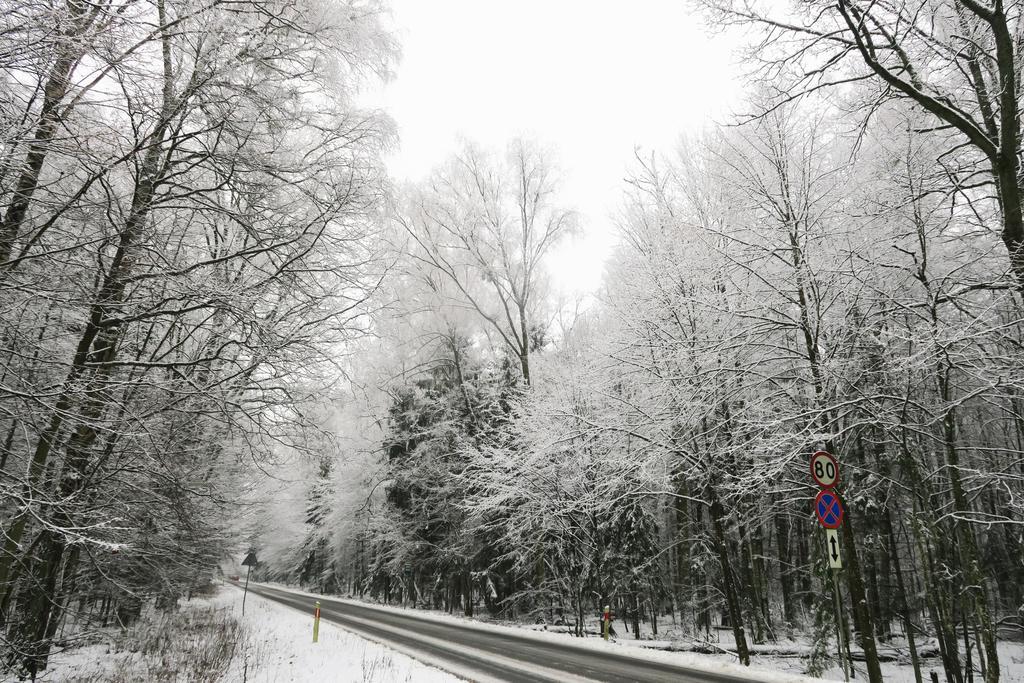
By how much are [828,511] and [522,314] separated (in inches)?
511

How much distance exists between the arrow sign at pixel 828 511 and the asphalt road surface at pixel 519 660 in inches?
131

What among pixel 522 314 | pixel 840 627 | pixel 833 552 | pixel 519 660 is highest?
pixel 522 314

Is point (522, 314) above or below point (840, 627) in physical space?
above

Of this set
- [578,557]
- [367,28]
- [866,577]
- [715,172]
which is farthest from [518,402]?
[367,28]

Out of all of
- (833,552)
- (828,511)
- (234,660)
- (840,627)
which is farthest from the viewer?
(234,660)

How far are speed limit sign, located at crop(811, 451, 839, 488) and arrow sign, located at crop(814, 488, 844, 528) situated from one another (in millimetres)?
165

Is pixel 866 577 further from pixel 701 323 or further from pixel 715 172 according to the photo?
pixel 715 172

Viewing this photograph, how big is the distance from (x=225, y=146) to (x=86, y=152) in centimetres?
183

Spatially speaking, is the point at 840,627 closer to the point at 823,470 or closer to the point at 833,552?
the point at 833,552

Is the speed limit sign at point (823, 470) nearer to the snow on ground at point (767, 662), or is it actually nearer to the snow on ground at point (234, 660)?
the snow on ground at point (767, 662)

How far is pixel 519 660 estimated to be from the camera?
32.7 feet

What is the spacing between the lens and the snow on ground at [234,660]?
8000 millimetres

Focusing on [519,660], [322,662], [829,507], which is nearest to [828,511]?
[829,507]

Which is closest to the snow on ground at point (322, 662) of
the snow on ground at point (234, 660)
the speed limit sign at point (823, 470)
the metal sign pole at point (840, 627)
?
the snow on ground at point (234, 660)
